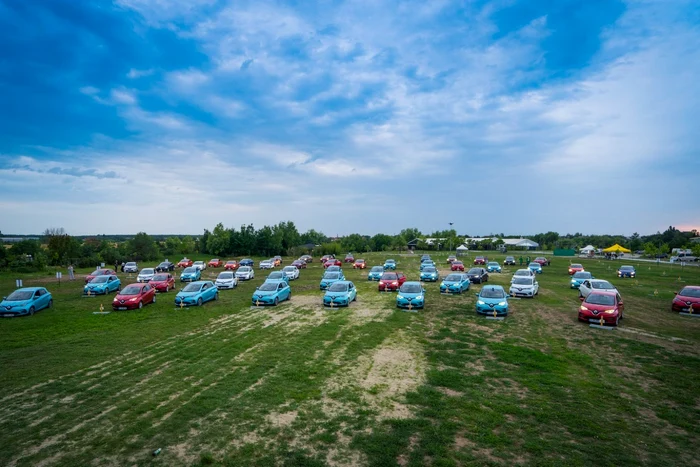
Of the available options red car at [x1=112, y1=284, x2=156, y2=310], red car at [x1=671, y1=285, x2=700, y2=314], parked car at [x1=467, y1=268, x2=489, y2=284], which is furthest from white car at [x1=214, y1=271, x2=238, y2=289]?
red car at [x1=671, y1=285, x2=700, y2=314]

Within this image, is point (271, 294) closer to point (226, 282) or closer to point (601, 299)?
point (226, 282)

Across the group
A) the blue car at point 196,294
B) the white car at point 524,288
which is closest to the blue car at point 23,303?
the blue car at point 196,294

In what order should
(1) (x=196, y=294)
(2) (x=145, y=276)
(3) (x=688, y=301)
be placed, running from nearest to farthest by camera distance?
(3) (x=688, y=301), (1) (x=196, y=294), (2) (x=145, y=276)

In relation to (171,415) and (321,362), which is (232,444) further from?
(321,362)

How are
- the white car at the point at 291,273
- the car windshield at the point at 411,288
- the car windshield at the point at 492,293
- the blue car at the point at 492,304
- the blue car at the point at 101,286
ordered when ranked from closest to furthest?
→ the blue car at the point at 492,304 < the car windshield at the point at 492,293 < the car windshield at the point at 411,288 < the blue car at the point at 101,286 < the white car at the point at 291,273

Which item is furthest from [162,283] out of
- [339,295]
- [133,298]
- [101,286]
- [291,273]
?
[339,295]

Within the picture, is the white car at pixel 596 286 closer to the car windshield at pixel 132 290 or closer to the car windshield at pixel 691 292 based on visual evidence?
the car windshield at pixel 691 292

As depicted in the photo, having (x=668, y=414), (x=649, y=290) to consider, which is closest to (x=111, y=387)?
(x=668, y=414)
